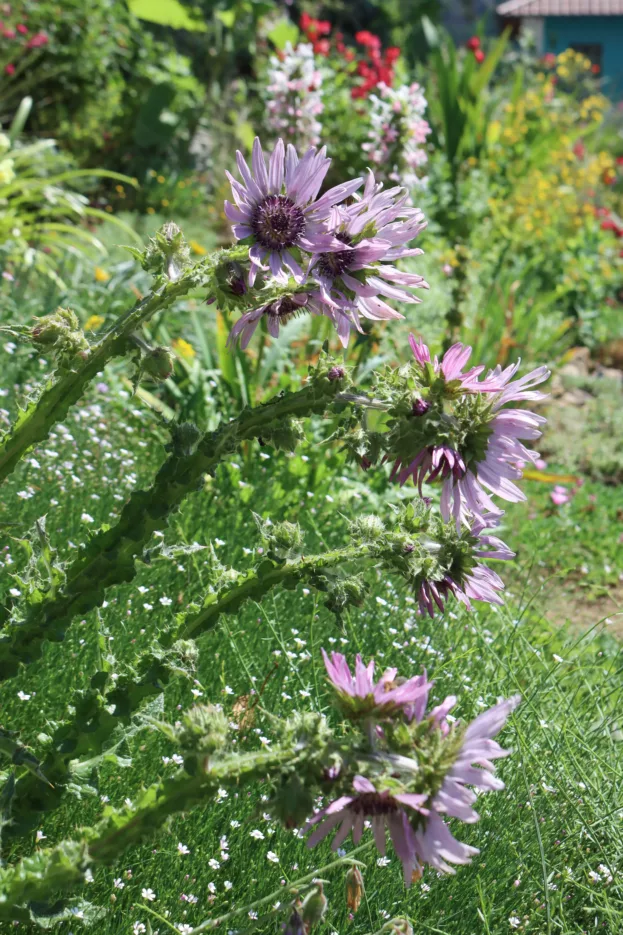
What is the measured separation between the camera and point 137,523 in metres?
1.38

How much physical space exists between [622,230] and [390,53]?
12.2 ft

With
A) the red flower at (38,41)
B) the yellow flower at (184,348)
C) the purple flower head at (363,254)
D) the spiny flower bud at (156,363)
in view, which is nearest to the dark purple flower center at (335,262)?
the purple flower head at (363,254)

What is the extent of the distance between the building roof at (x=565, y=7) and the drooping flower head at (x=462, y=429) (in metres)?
23.2

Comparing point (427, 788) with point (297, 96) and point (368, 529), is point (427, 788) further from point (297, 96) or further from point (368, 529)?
point (297, 96)

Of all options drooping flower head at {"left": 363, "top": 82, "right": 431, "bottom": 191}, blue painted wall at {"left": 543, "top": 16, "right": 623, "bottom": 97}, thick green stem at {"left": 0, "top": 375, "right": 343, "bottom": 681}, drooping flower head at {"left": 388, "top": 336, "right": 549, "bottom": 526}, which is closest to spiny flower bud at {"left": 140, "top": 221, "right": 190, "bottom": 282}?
thick green stem at {"left": 0, "top": 375, "right": 343, "bottom": 681}

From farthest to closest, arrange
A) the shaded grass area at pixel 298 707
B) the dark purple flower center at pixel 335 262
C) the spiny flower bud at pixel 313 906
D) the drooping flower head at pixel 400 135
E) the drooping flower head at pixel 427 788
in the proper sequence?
the drooping flower head at pixel 400 135, the shaded grass area at pixel 298 707, the dark purple flower center at pixel 335 262, the spiny flower bud at pixel 313 906, the drooping flower head at pixel 427 788

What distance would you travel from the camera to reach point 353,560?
1.46 meters

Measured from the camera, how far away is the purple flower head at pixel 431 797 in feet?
3.36

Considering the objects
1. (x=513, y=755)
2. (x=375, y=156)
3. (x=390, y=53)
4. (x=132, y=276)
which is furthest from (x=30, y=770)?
(x=390, y=53)

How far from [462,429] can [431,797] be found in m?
0.49

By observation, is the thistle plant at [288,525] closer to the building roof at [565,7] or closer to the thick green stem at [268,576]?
the thick green stem at [268,576]

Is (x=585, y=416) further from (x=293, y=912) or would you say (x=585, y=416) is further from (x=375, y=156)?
(x=293, y=912)

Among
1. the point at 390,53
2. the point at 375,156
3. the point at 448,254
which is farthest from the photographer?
the point at 390,53

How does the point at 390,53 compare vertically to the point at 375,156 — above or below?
above
